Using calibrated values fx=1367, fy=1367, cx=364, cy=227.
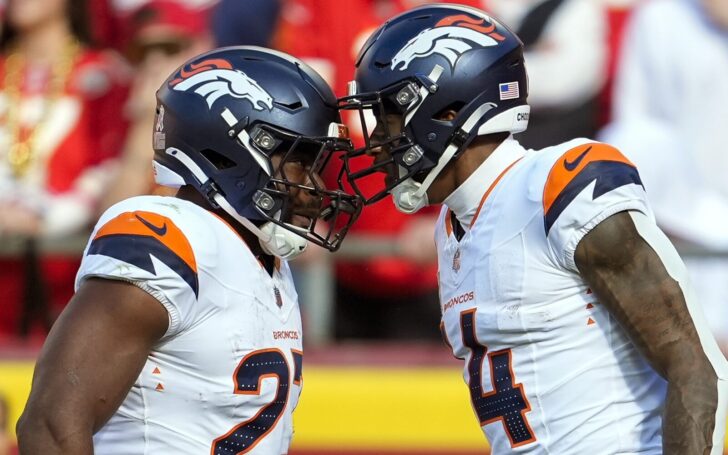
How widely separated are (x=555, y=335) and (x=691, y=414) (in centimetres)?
38

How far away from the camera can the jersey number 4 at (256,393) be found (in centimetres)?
312

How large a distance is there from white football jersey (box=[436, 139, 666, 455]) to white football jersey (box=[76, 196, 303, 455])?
533 mm

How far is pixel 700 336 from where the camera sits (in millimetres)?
3043

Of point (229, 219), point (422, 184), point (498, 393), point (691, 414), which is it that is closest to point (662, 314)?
point (691, 414)

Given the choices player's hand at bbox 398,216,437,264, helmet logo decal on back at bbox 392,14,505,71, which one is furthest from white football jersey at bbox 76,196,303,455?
player's hand at bbox 398,216,437,264

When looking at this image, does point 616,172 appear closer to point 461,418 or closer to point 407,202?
point 407,202

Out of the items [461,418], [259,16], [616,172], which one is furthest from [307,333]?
[616,172]

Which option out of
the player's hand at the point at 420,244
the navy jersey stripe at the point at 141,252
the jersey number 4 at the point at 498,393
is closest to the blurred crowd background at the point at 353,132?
the player's hand at the point at 420,244

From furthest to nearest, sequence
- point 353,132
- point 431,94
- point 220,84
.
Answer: point 353,132 → point 431,94 → point 220,84

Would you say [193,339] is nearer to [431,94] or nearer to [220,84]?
[220,84]

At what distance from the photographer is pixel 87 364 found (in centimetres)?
286

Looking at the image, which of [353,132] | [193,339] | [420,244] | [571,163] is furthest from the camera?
[353,132]

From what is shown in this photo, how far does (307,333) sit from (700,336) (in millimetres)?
2422

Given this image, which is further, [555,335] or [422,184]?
[422,184]
